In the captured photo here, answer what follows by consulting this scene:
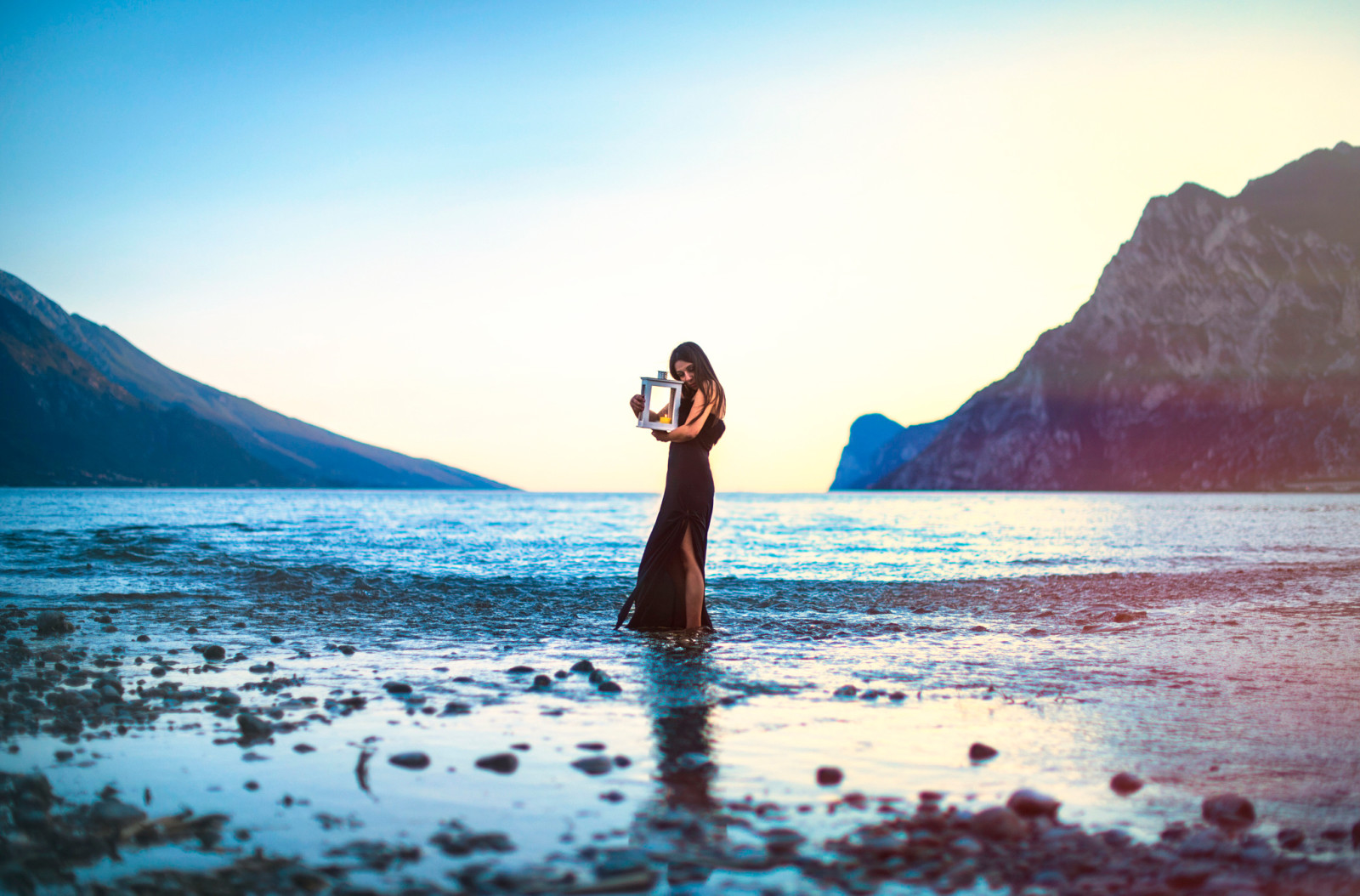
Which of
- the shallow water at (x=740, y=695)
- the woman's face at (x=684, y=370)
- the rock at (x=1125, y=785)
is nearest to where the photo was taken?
the shallow water at (x=740, y=695)

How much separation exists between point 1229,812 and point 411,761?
3.92 m

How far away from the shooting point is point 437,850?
3.34 metres

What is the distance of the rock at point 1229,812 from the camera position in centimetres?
369

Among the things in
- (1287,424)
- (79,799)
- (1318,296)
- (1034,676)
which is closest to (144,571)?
(79,799)

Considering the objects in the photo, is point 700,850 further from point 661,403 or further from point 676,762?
point 661,403

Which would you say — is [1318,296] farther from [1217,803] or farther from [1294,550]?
[1217,803]

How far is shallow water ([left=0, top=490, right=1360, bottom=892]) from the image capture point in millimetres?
4023

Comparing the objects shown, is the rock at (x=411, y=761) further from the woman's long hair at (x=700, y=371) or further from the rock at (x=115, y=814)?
the woman's long hair at (x=700, y=371)

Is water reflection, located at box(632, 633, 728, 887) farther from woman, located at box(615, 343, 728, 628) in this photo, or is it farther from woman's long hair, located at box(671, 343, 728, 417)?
woman's long hair, located at box(671, 343, 728, 417)

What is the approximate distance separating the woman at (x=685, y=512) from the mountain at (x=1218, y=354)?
174 metres

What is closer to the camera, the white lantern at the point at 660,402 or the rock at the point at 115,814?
the rock at the point at 115,814

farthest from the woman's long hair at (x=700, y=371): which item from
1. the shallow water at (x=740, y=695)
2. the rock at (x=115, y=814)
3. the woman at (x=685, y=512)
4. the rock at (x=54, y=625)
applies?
the rock at (x=54, y=625)

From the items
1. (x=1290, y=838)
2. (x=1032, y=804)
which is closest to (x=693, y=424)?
(x=1032, y=804)

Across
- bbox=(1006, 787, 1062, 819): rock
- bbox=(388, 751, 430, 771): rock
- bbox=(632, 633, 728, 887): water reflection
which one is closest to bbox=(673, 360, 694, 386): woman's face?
bbox=(632, 633, 728, 887): water reflection
